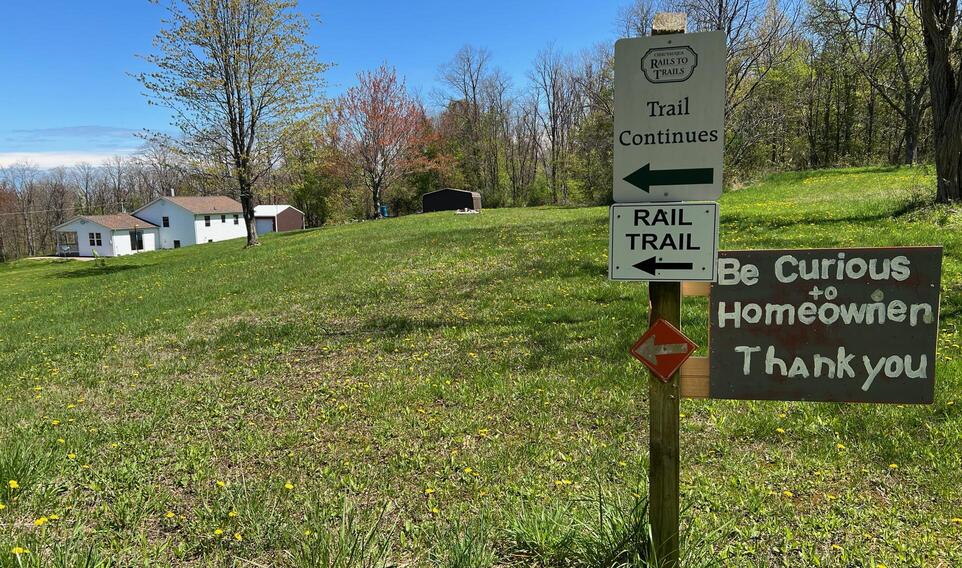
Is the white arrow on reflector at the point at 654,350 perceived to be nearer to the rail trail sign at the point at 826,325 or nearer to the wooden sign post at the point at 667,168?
the wooden sign post at the point at 667,168

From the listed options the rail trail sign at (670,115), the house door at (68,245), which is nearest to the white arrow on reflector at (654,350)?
the rail trail sign at (670,115)

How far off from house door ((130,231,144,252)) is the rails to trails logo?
6399cm

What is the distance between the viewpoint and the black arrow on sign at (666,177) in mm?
2055

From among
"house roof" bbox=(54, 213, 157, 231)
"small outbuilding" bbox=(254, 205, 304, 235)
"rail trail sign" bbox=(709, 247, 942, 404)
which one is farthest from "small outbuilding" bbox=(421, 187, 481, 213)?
"rail trail sign" bbox=(709, 247, 942, 404)

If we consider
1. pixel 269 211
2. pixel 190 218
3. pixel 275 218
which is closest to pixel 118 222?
pixel 190 218

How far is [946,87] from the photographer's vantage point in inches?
397

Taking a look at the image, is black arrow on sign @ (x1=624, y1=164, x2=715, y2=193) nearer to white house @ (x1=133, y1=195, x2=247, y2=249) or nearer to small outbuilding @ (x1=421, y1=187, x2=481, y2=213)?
small outbuilding @ (x1=421, y1=187, x2=481, y2=213)

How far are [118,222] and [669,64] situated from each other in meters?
63.7

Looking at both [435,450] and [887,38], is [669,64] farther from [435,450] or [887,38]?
[887,38]

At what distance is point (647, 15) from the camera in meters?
24.4

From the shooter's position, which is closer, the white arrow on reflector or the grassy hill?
the white arrow on reflector

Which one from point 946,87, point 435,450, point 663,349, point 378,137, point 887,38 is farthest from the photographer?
point 378,137

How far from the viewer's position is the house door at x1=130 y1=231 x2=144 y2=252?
181 ft

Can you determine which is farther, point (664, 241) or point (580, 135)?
point (580, 135)
